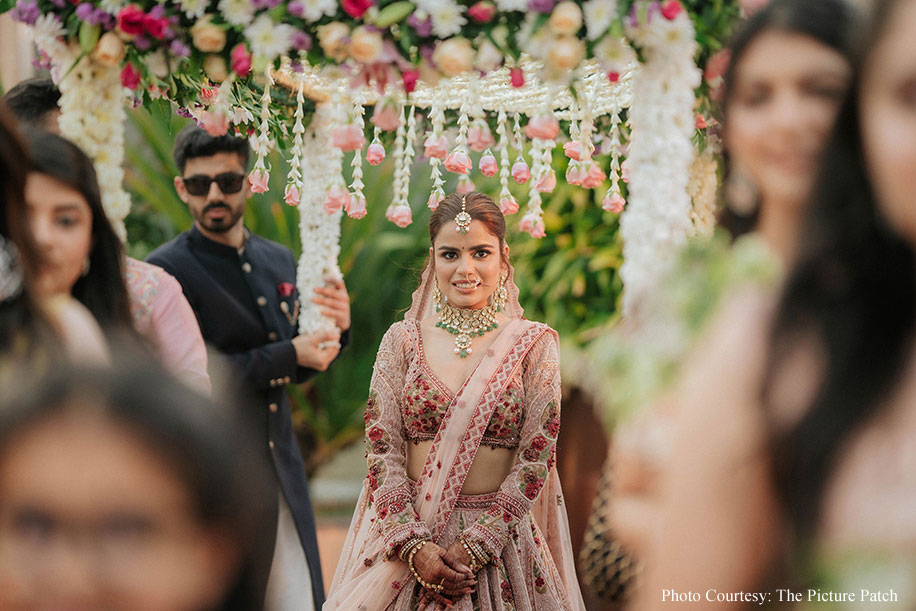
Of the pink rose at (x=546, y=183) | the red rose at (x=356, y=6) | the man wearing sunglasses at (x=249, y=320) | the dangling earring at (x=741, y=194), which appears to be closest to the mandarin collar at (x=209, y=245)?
the man wearing sunglasses at (x=249, y=320)

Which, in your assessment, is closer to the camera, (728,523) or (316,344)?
(728,523)

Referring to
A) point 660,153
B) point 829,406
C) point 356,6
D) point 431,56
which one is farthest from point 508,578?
point 829,406

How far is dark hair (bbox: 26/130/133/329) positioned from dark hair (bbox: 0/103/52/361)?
21 centimetres

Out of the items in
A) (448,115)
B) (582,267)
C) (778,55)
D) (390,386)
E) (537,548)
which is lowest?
(537,548)

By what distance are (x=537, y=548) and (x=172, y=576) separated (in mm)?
1918

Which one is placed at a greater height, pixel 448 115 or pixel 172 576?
pixel 448 115

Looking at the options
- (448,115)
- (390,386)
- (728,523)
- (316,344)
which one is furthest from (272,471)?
(728,523)

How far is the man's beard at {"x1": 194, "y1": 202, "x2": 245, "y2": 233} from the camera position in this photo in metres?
2.89

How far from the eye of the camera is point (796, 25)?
1005 millimetres

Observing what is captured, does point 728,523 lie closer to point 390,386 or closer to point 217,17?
point 217,17

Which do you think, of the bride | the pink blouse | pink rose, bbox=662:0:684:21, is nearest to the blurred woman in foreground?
pink rose, bbox=662:0:684:21

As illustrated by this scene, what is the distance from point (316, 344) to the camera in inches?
109

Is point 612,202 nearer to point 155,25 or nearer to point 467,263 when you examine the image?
point 467,263

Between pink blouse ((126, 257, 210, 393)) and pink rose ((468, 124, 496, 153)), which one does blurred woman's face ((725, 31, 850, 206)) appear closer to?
pink rose ((468, 124, 496, 153))
